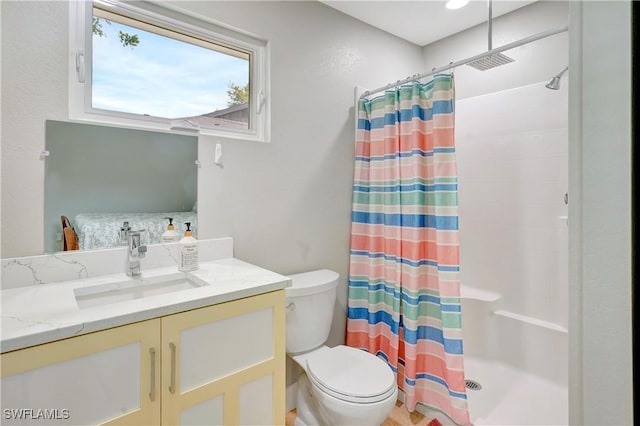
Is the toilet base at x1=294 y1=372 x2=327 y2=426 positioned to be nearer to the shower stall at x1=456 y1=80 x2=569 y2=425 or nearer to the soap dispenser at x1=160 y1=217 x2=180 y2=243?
the shower stall at x1=456 y1=80 x2=569 y2=425

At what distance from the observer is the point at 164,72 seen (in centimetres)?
162

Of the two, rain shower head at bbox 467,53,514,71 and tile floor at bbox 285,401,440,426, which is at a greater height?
rain shower head at bbox 467,53,514,71

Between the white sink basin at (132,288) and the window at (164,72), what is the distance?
72 centimetres

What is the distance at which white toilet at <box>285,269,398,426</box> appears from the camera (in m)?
1.42

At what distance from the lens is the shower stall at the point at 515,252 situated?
78.9 inches

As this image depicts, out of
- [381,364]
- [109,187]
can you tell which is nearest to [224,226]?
[109,187]

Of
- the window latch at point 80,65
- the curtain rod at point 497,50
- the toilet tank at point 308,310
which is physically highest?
the curtain rod at point 497,50

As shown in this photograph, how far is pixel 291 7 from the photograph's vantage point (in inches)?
76.6

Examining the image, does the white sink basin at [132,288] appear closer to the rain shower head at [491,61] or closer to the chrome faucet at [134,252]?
the chrome faucet at [134,252]

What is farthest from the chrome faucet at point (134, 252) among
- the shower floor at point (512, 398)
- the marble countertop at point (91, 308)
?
the shower floor at point (512, 398)

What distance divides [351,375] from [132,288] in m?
1.07

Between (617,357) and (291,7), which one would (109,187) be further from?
(617,357)

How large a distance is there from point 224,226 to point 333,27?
1491 mm

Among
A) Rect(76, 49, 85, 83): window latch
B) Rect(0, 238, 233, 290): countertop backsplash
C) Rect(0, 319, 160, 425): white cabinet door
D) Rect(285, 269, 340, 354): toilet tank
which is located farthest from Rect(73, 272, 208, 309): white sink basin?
Rect(76, 49, 85, 83): window latch
